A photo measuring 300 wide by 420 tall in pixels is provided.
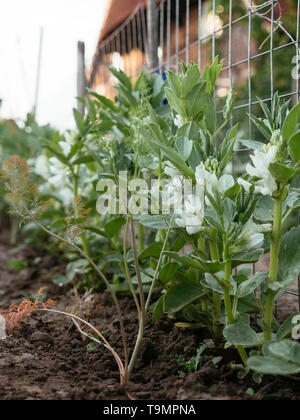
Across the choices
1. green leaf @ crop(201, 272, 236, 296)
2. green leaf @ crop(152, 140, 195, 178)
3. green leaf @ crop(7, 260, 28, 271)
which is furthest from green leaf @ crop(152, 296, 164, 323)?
green leaf @ crop(7, 260, 28, 271)

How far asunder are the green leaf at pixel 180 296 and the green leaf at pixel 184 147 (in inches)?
13.3

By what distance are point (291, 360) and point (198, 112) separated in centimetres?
65

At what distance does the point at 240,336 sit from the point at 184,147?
0.44 m

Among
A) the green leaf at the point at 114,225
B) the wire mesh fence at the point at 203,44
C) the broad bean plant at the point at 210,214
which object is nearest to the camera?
the broad bean plant at the point at 210,214

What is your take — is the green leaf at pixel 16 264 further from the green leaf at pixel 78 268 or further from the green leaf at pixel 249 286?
the green leaf at pixel 249 286

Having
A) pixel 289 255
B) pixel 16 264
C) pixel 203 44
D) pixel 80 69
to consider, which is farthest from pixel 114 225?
pixel 203 44

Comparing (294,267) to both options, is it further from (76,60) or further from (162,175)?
(76,60)

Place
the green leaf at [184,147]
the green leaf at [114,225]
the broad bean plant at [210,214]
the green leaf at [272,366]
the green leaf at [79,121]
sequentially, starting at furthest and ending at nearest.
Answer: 1. the green leaf at [79,121]
2. the green leaf at [114,225]
3. the green leaf at [184,147]
4. the broad bean plant at [210,214]
5. the green leaf at [272,366]

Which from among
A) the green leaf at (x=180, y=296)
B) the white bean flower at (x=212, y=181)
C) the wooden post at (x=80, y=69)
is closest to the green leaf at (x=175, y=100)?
the white bean flower at (x=212, y=181)

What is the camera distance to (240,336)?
86 centimetres

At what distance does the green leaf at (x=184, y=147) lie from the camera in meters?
1.00

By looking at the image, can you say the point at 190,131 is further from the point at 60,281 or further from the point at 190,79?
the point at 60,281
